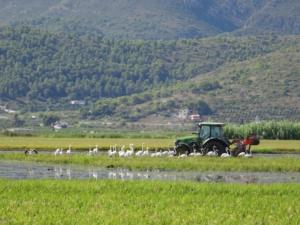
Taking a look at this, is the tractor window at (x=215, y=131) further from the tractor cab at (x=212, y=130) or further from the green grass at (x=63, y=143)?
the green grass at (x=63, y=143)

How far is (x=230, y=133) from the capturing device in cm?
6819

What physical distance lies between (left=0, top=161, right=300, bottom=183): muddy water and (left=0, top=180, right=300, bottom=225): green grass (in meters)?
4.19

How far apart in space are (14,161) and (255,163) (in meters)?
11.8

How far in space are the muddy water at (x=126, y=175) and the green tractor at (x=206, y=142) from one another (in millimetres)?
9112

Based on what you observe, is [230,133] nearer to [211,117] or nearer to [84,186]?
[84,186]

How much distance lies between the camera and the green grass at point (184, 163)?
3619 cm

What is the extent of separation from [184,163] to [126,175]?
4.72m

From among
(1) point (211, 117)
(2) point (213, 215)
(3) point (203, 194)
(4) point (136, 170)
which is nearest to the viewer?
(2) point (213, 215)

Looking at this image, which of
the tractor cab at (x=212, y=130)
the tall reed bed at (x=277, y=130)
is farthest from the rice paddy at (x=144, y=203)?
the tall reed bed at (x=277, y=130)

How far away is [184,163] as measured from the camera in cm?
3662

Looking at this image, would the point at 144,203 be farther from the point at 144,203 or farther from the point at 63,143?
the point at 63,143

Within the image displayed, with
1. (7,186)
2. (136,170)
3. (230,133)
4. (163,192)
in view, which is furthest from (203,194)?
(230,133)

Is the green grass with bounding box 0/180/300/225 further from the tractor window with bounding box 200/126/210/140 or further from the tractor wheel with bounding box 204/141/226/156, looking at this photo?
the tractor window with bounding box 200/126/210/140

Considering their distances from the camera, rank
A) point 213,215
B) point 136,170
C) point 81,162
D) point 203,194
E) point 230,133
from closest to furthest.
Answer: point 213,215, point 203,194, point 136,170, point 81,162, point 230,133
